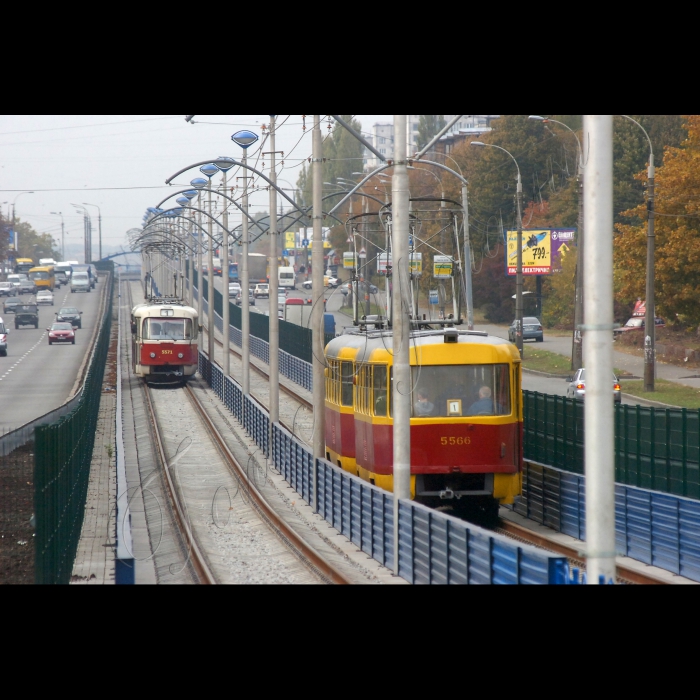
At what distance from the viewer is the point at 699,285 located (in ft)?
150

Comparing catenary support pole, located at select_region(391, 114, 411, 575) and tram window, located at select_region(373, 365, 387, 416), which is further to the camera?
tram window, located at select_region(373, 365, 387, 416)

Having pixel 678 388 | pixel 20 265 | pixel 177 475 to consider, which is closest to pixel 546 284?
pixel 678 388

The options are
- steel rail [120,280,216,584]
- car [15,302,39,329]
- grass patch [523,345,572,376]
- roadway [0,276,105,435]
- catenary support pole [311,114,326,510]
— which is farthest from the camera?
car [15,302,39,329]

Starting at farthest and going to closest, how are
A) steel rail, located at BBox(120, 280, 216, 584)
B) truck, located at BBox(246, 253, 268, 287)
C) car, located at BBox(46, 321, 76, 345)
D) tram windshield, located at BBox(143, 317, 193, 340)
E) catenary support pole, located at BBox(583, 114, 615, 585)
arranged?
truck, located at BBox(246, 253, 268, 287), car, located at BBox(46, 321, 76, 345), tram windshield, located at BBox(143, 317, 193, 340), steel rail, located at BBox(120, 280, 216, 584), catenary support pole, located at BBox(583, 114, 615, 585)

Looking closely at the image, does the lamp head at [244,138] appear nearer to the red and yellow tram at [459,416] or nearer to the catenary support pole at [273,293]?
the catenary support pole at [273,293]

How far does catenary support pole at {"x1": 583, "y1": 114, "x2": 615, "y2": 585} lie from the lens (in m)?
7.42

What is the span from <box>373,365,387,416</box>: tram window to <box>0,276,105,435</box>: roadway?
780 inches

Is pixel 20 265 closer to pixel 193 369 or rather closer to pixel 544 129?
pixel 544 129

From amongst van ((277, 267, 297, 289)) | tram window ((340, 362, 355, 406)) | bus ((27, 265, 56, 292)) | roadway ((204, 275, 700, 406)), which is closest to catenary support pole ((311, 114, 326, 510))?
tram window ((340, 362, 355, 406))

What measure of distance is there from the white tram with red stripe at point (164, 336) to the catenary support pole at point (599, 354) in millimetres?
43226

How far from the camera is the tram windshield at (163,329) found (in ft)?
164

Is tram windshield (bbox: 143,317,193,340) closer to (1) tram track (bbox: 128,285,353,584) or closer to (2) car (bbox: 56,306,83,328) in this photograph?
(1) tram track (bbox: 128,285,353,584)
